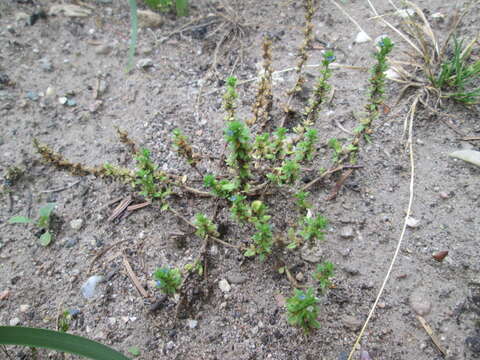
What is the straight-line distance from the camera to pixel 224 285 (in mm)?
2006

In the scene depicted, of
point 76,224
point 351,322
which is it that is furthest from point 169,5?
point 351,322

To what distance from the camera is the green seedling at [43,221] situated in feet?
7.32

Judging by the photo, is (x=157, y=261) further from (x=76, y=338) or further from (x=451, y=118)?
(x=451, y=118)

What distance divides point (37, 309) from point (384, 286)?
180 centimetres

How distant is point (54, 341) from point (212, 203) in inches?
42.4

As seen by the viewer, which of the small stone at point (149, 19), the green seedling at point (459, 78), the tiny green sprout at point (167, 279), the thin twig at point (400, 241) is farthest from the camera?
the small stone at point (149, 19)

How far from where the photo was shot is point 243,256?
6.80 feet

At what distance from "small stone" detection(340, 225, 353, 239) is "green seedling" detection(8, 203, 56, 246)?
1.67 meters

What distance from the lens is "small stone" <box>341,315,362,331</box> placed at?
1847 millimetres

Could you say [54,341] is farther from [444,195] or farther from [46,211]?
[444,195]

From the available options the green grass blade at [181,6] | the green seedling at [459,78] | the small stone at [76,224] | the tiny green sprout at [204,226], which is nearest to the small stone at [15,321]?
the small stone at [76,224]

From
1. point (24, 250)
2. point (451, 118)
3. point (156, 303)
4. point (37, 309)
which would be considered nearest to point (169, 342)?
point (156, 303)

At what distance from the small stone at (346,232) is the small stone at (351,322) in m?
0.43

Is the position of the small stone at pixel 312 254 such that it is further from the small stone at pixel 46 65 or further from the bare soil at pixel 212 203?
the small stone at pixel 46 65
